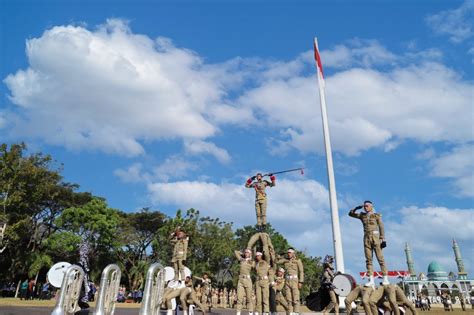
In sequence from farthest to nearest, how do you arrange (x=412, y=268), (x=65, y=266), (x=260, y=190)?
(x=412, y=268) < (x=260, y=190) < (x=65, y=266)

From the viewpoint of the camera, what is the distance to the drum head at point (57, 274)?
7.77 metres

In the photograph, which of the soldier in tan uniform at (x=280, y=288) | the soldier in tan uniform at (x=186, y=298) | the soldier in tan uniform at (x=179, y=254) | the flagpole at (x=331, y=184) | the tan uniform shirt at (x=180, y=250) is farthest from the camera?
Answer: the flagpole at (x=331, y=184)

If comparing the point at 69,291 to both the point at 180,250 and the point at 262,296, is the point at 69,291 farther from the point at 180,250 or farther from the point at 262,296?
the point at 180,250

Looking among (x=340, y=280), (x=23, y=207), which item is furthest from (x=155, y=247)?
(x=340, y=280)

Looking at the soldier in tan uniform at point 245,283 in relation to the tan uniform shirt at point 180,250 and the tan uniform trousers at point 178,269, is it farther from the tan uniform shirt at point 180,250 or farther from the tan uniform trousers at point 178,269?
the tan uniform shirt at point 180,250

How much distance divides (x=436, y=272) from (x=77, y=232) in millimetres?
91957

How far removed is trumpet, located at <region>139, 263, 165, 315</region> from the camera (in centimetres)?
695

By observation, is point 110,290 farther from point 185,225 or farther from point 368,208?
point 185,225

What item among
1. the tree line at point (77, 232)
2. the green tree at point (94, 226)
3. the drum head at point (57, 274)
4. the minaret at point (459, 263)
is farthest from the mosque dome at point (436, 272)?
the drum head at point (57, 274)

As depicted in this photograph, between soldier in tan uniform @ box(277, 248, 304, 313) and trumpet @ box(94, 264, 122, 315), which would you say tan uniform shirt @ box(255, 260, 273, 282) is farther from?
trumpet @ box(94, 264, 122, 315)

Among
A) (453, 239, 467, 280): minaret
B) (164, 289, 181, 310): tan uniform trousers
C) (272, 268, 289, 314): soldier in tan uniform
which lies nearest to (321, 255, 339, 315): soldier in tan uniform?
(272, 268, 289, 314): soldier in tan uniform

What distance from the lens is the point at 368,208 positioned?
11.1 metres

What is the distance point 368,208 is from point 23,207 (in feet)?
109

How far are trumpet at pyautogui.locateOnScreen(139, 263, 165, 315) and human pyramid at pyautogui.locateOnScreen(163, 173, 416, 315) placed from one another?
9.82ft
